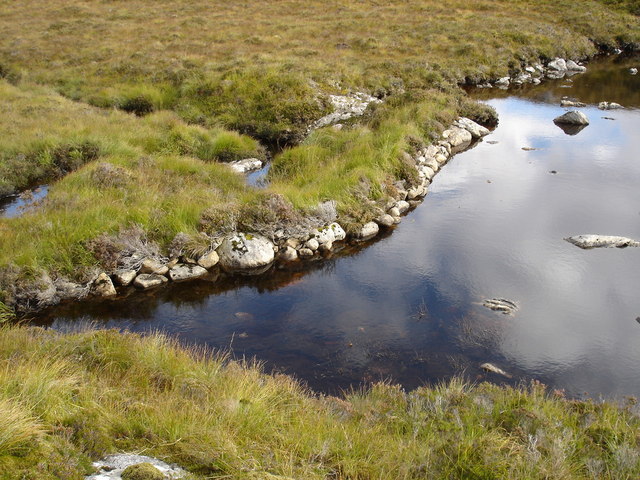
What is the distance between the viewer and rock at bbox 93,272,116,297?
11.5 m

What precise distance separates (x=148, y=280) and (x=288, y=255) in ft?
11.6

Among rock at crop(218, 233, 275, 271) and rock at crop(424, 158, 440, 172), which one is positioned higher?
rock at crop(424, 158, 440, 172)

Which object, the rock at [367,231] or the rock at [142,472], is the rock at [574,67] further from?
the rock at [142,472]

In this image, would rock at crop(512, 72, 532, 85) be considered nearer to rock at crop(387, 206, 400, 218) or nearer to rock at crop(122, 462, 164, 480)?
rock at crop(387, 206, 400, 218)

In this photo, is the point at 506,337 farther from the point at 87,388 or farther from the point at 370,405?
the point at 87,388

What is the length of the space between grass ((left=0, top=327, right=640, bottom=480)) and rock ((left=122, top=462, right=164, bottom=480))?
377 millimetres

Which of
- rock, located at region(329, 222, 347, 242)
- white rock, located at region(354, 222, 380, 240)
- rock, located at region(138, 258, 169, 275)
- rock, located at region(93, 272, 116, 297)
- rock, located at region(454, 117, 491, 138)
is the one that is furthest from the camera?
rock, located at region(454, 117, 491, 138)

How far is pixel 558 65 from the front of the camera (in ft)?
117

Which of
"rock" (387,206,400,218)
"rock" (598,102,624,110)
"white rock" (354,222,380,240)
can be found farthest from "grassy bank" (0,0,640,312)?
"rock" (598,102,624,110)

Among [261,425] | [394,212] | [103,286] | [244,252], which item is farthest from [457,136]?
[261,425]

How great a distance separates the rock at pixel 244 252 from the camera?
42.0ft

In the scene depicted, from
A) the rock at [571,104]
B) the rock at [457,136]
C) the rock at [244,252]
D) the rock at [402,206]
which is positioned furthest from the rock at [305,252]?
the rock at [571,104]

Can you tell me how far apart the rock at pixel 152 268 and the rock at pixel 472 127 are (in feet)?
52.1

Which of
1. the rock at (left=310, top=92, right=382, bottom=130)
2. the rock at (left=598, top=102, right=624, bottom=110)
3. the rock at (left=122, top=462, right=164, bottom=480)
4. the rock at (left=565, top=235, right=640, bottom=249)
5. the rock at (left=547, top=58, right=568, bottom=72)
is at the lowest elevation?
the rock at (left=565, top=235, right=640, bottom=249)
